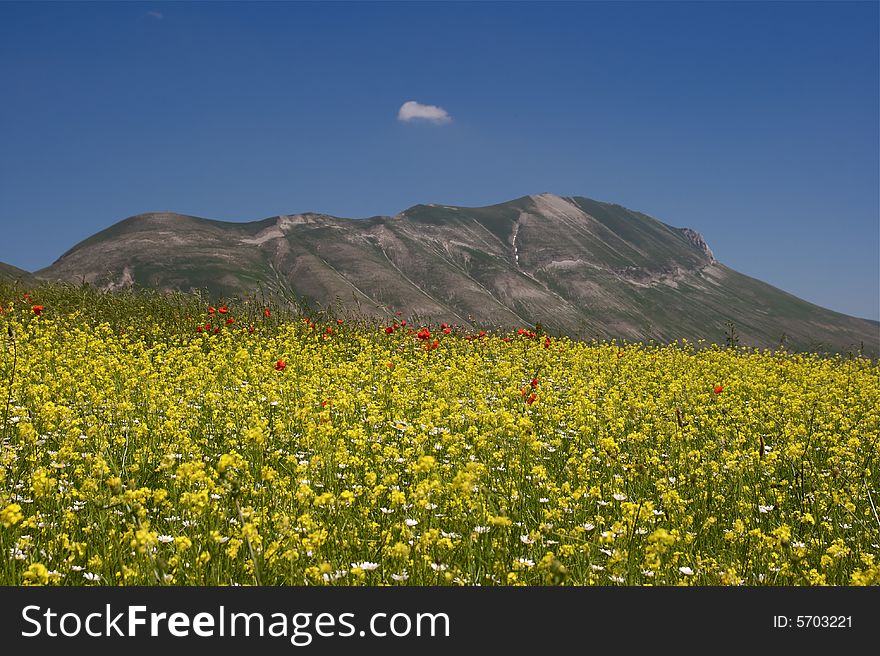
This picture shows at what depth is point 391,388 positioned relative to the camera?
34.4ft

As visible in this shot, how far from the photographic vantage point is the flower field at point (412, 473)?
4.49 meters

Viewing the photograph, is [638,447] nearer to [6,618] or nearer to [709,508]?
[709,508]

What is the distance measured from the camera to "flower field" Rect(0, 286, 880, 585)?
449 cm

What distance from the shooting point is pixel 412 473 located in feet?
21.2

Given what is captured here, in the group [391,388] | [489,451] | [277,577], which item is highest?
[391,388]

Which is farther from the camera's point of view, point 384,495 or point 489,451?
point 489,451

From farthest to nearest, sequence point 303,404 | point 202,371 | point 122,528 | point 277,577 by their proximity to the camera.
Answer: point 202,371 → point 303,404 → point 122,528 → point 277,577

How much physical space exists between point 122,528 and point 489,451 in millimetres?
3654

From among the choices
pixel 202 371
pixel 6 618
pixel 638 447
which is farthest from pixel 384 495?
pixel 202 371

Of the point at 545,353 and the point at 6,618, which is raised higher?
the point at 545,353

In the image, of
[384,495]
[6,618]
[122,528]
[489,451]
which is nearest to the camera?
[6,618]

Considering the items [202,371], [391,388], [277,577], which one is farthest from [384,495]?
[202,371]

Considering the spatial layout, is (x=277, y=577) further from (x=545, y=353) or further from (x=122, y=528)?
(x=545, y=353)

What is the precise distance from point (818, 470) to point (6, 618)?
25.4 feet
